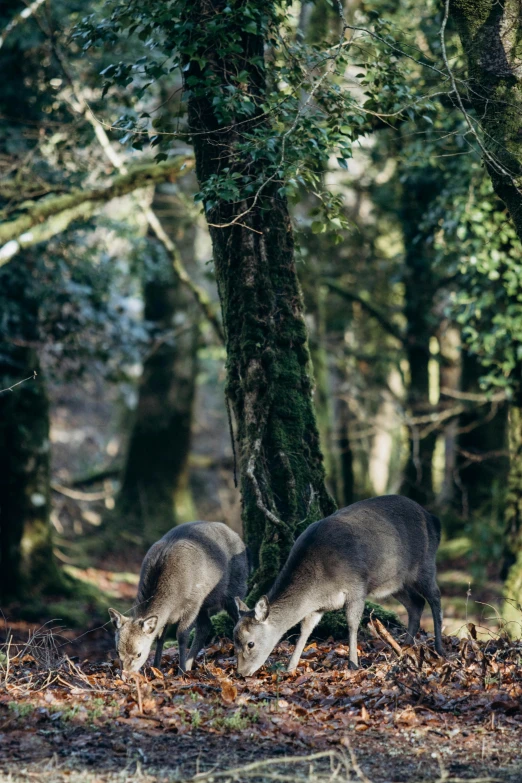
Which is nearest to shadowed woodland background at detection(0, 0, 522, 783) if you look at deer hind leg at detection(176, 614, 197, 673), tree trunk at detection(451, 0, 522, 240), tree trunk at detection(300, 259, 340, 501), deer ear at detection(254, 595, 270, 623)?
tree trunk at detection(451, 0, 522, 240)

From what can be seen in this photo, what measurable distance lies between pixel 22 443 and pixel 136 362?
302 centimetres

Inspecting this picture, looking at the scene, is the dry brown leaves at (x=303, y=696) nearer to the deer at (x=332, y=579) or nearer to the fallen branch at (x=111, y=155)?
the deer at (x=332, y=579)

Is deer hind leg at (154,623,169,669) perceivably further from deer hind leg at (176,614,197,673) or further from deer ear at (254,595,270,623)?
deer ear at (254,595,270,623)

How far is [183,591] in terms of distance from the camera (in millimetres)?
9031

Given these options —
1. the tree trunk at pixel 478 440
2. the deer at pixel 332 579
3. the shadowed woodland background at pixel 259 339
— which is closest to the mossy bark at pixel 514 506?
the shadowed woodland background at pixel 259 339

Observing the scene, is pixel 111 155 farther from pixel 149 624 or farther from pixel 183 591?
pixel 149 624

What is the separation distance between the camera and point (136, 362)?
733 inches

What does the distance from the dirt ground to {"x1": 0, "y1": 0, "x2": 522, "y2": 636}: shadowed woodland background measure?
1733mm

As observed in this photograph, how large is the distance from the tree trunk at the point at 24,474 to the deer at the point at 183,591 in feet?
25.5

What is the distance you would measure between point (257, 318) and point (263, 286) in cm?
37

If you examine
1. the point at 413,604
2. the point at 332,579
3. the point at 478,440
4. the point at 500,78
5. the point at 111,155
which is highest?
the point at 111,155

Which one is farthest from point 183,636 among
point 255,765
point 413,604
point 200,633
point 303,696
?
point 255,765

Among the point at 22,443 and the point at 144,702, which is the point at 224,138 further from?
the point at 22,443

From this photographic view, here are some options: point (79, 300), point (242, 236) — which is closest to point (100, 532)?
point (79, 300)
